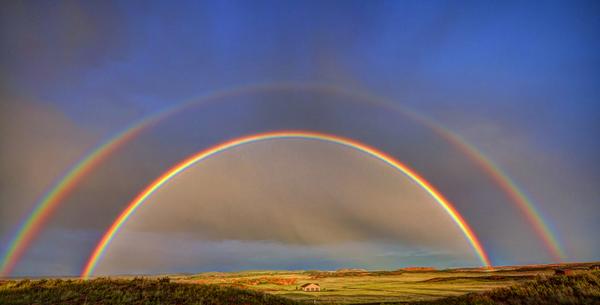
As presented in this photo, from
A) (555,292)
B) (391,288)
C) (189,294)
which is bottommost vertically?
(391,288)

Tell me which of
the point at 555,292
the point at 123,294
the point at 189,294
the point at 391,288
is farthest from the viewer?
the point at 391,288

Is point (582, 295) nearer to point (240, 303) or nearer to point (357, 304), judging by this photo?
point (240, 303)

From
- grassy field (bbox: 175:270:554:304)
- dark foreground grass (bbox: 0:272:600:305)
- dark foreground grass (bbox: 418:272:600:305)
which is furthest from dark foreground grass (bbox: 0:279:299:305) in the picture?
grassy field (bbox: 175:270:554:304)

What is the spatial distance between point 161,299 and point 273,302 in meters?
8.67

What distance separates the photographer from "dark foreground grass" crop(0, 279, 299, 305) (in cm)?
2392

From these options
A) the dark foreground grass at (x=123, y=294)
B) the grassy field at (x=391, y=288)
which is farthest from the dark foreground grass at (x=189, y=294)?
the grassy field at (x=391, y=288)

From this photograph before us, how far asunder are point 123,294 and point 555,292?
27.9 metres

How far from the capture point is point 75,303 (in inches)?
918

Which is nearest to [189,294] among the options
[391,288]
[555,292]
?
[555,292]

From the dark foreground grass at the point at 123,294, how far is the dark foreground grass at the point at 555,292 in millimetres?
16309

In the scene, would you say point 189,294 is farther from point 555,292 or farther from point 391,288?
point 391,288

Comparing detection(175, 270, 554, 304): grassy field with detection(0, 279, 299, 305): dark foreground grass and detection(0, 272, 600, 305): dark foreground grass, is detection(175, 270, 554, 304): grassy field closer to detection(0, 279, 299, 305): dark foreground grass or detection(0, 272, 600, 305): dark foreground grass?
detection(0, 272, 600, 305): dark foreground grass

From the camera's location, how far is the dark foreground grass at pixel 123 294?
23922mm

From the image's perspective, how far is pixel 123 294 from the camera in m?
26.0
